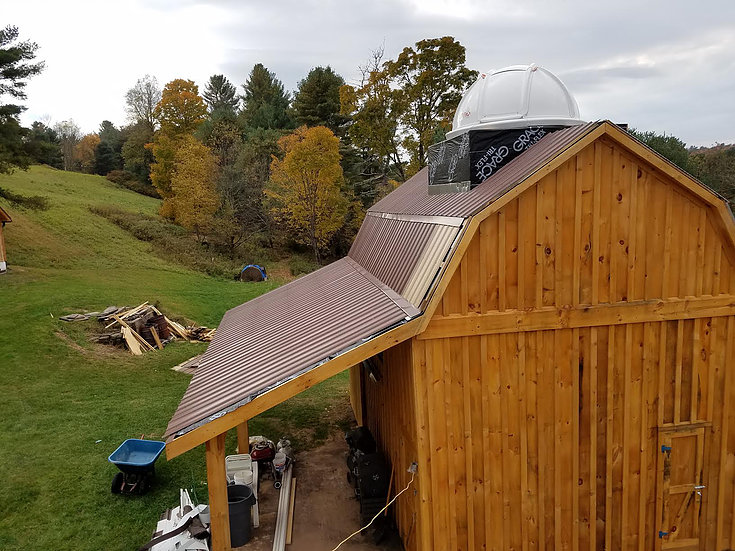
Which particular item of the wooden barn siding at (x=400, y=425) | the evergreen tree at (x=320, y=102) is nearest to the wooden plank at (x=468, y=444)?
the wooden barn siding at (x=400, y=425)

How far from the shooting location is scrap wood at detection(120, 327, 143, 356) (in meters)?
18.3

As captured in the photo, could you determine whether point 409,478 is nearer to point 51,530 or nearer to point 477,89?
point 51,530

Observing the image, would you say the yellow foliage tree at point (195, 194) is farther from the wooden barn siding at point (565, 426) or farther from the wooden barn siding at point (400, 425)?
the wooden barn siding at point (565, 426)

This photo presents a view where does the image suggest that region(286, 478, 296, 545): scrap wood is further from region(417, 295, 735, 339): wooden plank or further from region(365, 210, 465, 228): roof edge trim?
region(365, 210, 465, 228): roof edge trim

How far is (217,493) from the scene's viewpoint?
655 cm

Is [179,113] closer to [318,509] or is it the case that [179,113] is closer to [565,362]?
[318,509]

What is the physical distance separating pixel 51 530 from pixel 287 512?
3.97 meters

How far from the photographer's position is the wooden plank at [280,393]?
6.12 m

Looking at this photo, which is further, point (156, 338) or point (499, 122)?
point (156, 338)

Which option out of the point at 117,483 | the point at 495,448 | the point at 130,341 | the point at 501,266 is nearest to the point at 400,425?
the point at 495,448

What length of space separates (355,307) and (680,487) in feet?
18.0

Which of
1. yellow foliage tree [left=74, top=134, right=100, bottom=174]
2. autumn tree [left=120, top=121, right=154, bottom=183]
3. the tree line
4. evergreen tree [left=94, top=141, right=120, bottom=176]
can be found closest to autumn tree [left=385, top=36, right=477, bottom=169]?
the tree line

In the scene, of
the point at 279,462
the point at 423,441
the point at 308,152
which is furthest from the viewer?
the point at 308,152

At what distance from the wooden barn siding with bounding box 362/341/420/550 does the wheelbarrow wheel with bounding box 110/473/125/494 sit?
16.4 feet
